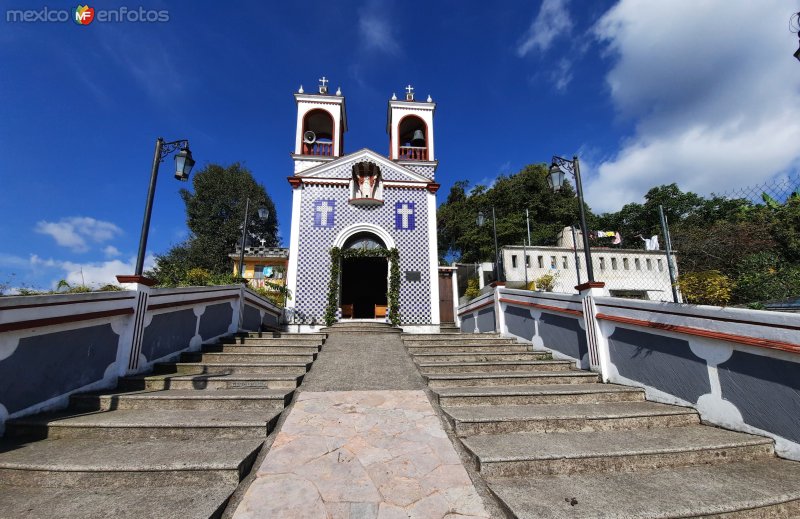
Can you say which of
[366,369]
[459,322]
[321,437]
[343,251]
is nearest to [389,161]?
[343,251]

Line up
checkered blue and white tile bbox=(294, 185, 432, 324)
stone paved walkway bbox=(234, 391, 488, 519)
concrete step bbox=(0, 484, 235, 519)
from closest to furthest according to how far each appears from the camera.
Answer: concrete step bbox=(0, 484, 235, 519), stone paved walkway bbox=(234, 391, 488, 519), checkered blue and white tile bbox=(294, 185, 432, 324)

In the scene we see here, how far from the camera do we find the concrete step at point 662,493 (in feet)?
7.11

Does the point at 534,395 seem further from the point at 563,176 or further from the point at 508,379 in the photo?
the point at 563,176

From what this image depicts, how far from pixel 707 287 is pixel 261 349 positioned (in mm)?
7256

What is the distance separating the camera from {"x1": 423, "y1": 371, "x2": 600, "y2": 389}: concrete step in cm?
490

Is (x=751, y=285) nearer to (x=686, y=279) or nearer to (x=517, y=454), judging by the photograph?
(x=686, y=279)

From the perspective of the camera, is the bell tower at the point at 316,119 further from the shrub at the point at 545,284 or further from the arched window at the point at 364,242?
the shrub at the point at 545,284

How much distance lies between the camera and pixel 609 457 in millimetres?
2834

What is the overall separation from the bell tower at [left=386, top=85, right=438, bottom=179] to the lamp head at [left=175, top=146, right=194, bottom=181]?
904 centimetres

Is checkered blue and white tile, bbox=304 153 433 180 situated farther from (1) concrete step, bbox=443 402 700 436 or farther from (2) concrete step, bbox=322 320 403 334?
(1) concrete step, bbox=443 402 700 436

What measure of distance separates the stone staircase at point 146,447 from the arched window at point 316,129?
10842 mm

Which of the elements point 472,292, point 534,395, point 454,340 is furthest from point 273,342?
point 472,292

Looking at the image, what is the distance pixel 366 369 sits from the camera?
570 centimetres

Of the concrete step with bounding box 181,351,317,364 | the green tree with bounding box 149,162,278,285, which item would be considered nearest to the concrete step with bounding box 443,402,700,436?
the concrete step with bounding box 181,351,317,364
